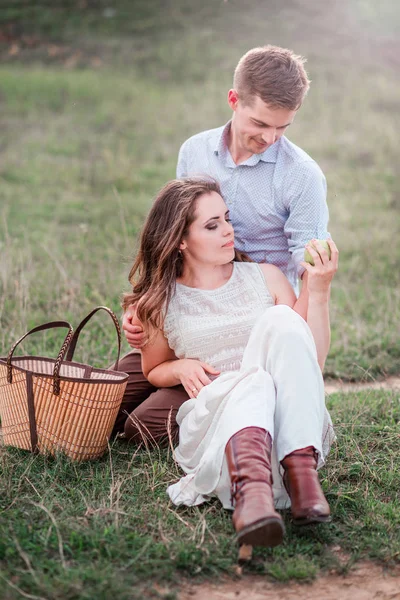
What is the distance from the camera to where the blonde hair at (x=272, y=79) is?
3.74 m

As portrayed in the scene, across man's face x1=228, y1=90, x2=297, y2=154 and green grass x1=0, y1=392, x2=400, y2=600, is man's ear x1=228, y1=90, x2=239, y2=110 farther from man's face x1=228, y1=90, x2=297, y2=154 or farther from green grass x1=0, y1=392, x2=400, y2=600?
green grass x1=0, y1=392, x2=400, y2=600

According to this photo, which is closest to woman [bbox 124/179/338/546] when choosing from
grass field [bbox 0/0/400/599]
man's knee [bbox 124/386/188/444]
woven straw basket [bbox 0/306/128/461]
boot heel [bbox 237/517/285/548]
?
boot heel [bbox 237/517/285/548]

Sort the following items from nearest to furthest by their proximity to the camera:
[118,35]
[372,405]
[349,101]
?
[372,405] < [349,101] < [118,35]

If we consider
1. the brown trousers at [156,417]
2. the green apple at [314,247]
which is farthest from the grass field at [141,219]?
the green apple at [314,247]

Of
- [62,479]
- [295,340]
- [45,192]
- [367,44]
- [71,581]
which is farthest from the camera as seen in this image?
[367,44]

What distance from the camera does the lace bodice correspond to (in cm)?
377

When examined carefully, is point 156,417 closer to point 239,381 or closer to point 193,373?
point 193,373

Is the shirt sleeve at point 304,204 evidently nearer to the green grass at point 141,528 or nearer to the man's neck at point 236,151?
the man's neck at point 236,151

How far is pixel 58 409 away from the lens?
370cm

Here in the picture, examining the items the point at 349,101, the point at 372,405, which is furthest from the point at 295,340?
the point at 349,101

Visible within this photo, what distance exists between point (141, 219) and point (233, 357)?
4786mm

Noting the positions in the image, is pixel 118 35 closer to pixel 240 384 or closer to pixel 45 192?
pixel 45 192

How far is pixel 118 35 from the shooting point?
51.3 ft

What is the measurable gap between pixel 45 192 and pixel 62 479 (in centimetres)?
620
